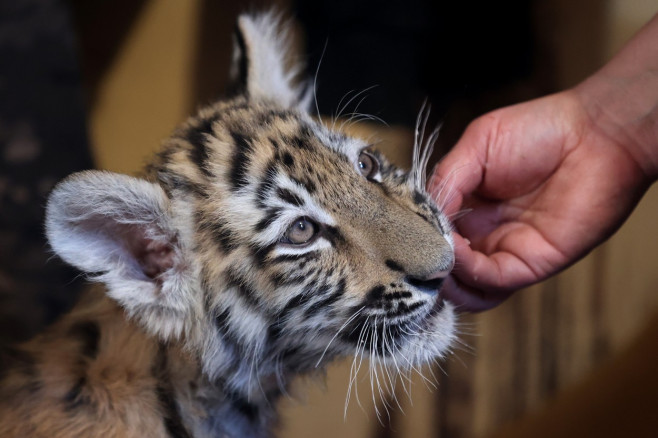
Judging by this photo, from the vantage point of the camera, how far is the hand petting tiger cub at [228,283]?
104 centimetres

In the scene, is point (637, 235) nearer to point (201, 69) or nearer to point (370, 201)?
point (370, 201)

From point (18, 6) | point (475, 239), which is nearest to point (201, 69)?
point (18, 6)

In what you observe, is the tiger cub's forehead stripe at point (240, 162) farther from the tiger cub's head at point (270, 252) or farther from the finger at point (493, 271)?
the finger at point (493, 271)

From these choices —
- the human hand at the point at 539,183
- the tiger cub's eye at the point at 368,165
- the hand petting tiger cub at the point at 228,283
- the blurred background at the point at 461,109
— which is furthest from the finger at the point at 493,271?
the blurred background at the point at 461,109

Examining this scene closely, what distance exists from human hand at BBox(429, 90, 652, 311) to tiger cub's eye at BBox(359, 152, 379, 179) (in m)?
0.16

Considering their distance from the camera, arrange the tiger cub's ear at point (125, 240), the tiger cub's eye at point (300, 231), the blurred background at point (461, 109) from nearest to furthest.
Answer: the tiger cub's ear at point (125, 240), the tiger cub's eye at point (300, 231), the blurred background at point (461, 109)

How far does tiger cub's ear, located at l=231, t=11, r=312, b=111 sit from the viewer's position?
1.34m

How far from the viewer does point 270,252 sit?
1088mm

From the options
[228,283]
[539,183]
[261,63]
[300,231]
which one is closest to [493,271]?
[539,183]

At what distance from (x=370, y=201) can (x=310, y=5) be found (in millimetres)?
1226

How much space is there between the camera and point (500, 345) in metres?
2.23

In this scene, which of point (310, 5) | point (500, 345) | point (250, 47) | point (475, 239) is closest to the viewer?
point (250, 47)

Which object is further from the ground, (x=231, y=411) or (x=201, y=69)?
(x=201, y=69)

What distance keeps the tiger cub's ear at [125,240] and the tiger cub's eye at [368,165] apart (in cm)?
38
